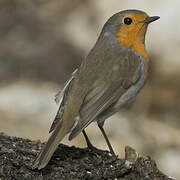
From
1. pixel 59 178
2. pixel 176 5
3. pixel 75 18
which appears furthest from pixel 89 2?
pixel 59 178

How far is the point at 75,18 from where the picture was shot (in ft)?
37.6

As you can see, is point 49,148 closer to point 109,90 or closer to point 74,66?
point 109,90

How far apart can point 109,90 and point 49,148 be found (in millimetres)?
1137

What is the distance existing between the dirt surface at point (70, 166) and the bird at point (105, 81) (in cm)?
17

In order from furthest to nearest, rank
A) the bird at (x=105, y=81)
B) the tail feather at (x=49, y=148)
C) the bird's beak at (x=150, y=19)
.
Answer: the bird's beak at (x=150, y=19), the bird at (x=105, y=81), the tail feather at (x=49, y=148)

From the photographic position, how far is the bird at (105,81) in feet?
19.1

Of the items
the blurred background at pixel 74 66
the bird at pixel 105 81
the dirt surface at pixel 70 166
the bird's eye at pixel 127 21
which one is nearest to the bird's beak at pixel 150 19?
the bird at pixel 105 81

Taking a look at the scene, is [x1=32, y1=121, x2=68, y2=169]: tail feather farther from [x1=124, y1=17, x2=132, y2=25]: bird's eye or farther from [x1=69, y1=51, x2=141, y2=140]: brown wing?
[x1=124, y1=17, x2=132, y2=25]: bird's eye

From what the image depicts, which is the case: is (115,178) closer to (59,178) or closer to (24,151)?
(59,178)

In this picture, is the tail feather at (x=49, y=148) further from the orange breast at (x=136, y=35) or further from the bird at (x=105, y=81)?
the orange breast at (x=136, y=35)

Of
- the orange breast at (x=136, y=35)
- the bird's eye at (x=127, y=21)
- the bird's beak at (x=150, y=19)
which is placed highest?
the bird's eye at (x=127, y=21)

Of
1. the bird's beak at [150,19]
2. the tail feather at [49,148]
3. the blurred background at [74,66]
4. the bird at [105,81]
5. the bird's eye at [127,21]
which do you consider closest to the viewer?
the tail feather at [49,148]

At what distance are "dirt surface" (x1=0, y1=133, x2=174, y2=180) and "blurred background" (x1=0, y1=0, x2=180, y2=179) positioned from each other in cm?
349

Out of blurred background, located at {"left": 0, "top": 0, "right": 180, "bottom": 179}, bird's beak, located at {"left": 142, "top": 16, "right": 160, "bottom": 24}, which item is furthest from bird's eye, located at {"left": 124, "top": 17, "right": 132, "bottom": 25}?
blurred background, located at {"left": 0, "top": 0, "right": 180, "bottom": 179}
